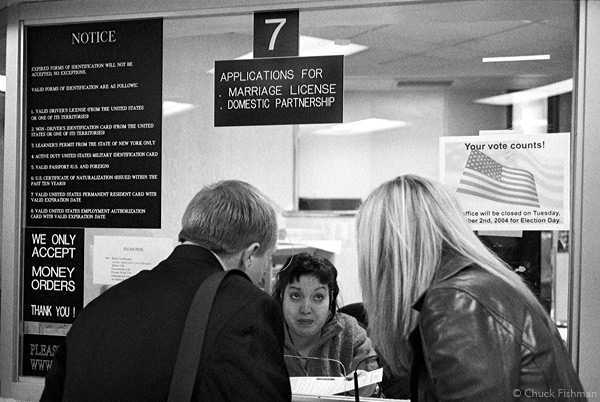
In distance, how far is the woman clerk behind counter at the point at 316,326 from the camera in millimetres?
2457

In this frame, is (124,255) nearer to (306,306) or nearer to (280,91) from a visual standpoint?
(306,306)

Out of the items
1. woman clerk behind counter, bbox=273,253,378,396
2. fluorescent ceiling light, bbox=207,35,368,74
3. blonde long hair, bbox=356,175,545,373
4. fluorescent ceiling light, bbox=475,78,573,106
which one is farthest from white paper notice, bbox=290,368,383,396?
fluorescent ceiling light, bbox=207,35,368,74

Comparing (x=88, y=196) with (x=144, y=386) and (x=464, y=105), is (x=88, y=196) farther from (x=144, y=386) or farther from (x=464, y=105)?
(x=464, y=105)

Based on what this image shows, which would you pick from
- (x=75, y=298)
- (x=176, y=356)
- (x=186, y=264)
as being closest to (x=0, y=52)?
(x=75, y=298)

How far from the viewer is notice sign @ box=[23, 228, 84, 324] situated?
2.61m

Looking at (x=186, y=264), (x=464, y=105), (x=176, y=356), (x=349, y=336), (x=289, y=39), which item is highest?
(x=289, y=39)

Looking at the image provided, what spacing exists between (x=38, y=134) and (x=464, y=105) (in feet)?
5.12

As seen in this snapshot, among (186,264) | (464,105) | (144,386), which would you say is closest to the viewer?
(144,386)

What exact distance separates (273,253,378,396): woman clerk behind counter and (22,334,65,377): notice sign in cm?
85

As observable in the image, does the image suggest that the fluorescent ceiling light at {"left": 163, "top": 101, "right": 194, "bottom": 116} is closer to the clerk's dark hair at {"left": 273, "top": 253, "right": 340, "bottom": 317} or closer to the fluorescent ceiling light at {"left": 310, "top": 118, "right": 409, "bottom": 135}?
the fluorescent ceiling light at {"left": 310, "top": 118, "right": 409, "bottom": 135}

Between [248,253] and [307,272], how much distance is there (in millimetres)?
843

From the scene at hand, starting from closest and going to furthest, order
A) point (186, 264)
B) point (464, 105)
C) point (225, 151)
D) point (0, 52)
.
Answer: point (186, 264) < point (464, 105) < point (225, 151) < point (0, 52)

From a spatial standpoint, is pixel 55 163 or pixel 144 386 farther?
pixel 55 163

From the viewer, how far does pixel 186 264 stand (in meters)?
1.69
